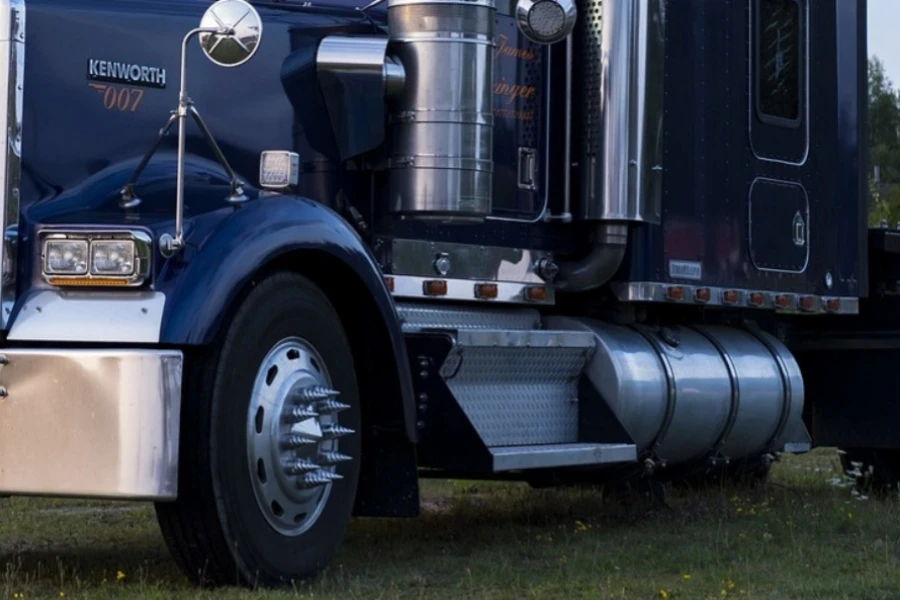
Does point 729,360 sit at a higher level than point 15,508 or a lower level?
higher

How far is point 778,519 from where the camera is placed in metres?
8.08

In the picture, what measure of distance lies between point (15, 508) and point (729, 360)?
3.43m

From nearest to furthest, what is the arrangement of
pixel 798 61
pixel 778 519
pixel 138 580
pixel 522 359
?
pixel 138 580, pixel 522 359, pixel 778 519, pixel 798 61

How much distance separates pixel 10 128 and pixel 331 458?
1.45 meters

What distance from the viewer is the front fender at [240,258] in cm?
524

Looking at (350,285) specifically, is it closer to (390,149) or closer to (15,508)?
(390,149)

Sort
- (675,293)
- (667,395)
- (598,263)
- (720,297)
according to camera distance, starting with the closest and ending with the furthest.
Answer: (598,263)
(667,395)
(675,293)
(720,297)

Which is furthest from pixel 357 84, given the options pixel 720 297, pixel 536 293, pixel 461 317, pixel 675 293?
pixel 720 297

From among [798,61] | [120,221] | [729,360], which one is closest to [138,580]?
[120,221]

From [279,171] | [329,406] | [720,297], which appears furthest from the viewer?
[720,297]

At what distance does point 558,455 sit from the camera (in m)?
7.02

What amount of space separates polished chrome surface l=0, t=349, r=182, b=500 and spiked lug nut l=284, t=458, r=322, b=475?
0.58 metres

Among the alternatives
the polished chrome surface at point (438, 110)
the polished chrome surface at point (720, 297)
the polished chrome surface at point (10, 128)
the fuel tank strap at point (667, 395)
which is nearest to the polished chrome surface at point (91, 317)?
the polished chrome surface at point (10, 128)

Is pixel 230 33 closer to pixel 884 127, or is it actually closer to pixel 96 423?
pixel 96 423
